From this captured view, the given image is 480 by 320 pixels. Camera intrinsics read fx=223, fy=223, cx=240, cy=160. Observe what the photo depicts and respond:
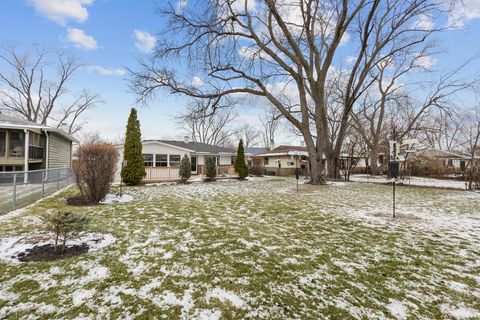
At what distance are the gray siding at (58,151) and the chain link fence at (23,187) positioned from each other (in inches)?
250

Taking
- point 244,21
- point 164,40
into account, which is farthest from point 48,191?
point 244,21

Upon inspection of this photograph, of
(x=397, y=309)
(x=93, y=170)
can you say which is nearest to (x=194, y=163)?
(x=93, y=170)

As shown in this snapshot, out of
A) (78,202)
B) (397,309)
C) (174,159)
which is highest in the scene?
(174,159)

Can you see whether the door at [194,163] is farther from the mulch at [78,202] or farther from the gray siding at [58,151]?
the mulch at [78,202]

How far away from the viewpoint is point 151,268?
2996mm

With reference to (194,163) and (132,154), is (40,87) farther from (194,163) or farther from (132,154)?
(132,154)

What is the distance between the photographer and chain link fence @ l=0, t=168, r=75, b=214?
5605 millimetres

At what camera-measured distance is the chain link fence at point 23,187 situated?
561cm

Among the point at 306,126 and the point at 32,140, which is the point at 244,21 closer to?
the point at 306,126

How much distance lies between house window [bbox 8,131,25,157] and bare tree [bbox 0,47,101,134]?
1883 cm

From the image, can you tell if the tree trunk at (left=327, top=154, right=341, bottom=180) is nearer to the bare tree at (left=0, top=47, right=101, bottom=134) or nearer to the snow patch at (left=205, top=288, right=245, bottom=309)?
the snow patch at (left=205, top=288, right=245, bottom=309)

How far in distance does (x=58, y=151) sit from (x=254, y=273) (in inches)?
735

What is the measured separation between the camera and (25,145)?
1084 centimetres

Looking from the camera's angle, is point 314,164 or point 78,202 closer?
point 78,202
